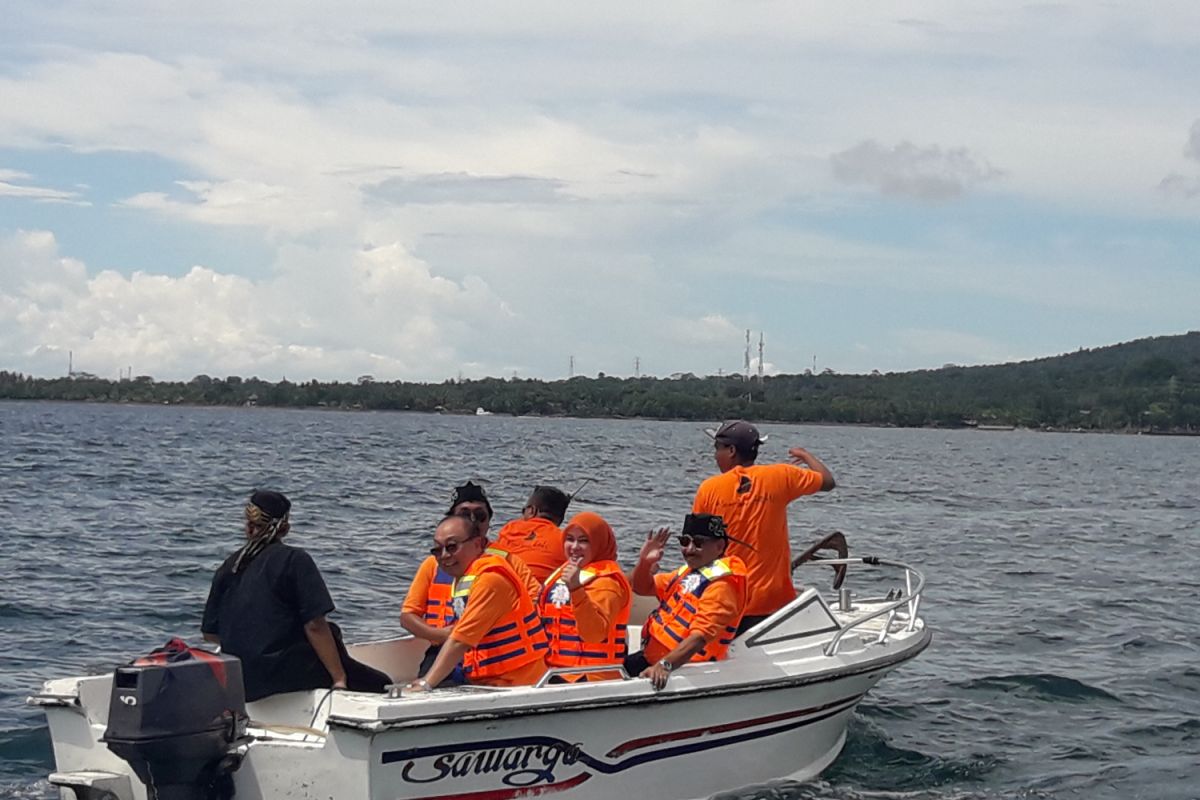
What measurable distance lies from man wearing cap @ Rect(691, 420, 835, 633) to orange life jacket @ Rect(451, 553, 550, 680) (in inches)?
60.7

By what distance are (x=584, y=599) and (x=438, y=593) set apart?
0.89 m

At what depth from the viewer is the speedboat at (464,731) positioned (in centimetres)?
629

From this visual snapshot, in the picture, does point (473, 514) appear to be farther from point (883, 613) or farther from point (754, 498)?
point (883, 613)

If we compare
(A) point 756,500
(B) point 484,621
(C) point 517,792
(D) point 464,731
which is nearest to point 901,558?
(A) point 756,500

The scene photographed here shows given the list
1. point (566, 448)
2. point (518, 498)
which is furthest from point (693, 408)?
point (518, 498)

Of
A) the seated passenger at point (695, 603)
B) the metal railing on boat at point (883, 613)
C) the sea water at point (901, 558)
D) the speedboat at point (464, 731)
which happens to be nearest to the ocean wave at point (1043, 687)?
the sea water at point (901, 558)

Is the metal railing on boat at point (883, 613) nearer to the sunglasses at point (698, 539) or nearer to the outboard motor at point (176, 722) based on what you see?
the sunglasses at point (698, 539)

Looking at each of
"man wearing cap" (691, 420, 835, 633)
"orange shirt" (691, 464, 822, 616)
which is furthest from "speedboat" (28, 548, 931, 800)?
"orange shirt" (691, 464, 822, 616)

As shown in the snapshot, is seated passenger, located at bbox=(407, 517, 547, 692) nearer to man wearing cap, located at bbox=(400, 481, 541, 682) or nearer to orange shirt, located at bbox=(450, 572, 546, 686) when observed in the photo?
orange shirt, located at bbox=(450, 572, 546, 686)

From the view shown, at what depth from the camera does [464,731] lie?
6652mm

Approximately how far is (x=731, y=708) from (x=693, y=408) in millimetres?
127778

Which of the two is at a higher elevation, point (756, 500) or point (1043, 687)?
point (756, 500)

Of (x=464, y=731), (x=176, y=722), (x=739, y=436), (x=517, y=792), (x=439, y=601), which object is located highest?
(x=739, y=436)

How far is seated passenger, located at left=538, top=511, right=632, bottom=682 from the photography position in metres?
7.39
